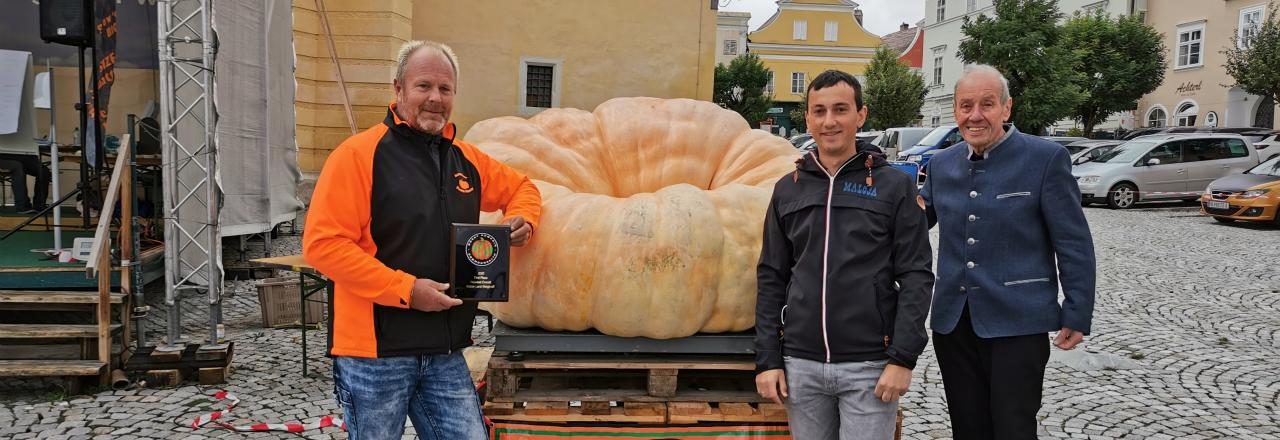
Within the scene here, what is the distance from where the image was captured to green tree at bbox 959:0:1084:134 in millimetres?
25453

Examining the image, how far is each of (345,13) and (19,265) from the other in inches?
323

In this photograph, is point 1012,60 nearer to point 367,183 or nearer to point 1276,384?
point 1276,384

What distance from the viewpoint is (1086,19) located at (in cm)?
3031

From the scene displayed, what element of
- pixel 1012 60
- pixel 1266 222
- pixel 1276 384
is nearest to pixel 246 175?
pixel 1276 384

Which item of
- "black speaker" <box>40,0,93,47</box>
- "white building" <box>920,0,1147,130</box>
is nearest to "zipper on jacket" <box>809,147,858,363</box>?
"black speaker" <box>40,0,93,47</box>

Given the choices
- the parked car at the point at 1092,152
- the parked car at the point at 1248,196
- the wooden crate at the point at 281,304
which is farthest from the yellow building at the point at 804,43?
the wooden crate at the point at 281,304

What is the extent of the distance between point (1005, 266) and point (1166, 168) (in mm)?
16179

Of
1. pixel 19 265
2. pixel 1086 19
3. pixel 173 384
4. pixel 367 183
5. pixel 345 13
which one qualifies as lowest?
pixel 173 384

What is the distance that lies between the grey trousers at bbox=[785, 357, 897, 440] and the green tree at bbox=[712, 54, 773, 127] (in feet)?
151

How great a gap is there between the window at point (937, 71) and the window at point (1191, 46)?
45.9 feet

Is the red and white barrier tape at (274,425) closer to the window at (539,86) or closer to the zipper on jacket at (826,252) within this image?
the zipper on jacket at (826,252)

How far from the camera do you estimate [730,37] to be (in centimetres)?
5556

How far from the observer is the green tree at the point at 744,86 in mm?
47875

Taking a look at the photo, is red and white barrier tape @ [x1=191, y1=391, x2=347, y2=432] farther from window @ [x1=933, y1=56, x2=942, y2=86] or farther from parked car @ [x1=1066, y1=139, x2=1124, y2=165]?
window @ [x1=933, y1=56, x2=942, y2=86]
